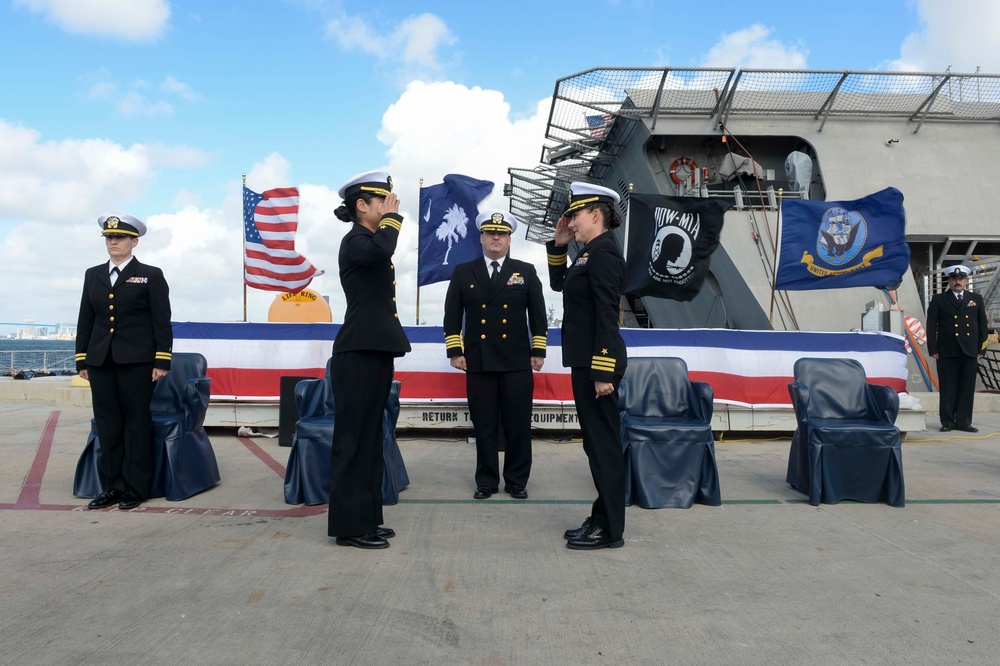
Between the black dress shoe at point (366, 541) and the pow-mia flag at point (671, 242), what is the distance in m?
5.17

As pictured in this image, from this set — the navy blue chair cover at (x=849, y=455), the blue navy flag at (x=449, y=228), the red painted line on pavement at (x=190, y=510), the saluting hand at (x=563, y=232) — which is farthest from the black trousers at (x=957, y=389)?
the red painted line on pavement at (x=190, y=510)

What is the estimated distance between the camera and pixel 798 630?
2.40 metres

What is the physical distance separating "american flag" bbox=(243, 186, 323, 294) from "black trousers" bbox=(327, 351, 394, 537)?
17.2 ft

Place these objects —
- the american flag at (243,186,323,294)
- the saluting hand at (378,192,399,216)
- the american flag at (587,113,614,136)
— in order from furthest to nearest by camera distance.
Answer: the american flag at (587,113,614,136) → the american flag at (243,186,323,294) → the saluting hand at (378,192,399,216)

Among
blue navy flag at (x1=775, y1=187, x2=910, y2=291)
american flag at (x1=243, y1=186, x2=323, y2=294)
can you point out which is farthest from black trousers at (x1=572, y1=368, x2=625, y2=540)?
american flag at (x1=243, y1=186, x2=323, y2=294)

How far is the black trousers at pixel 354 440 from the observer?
344 cm

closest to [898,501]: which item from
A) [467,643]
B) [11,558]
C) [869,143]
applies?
[467,643]

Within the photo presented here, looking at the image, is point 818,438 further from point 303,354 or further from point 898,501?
point 303,354

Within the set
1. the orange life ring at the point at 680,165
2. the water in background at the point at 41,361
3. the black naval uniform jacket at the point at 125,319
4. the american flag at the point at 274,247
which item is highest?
the orange life ring at the point at 680,165

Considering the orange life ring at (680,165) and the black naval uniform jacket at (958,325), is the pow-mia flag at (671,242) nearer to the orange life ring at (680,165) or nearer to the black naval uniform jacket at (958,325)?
the black naval uniform jacket at (958,325)

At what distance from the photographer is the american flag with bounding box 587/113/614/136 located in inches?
668

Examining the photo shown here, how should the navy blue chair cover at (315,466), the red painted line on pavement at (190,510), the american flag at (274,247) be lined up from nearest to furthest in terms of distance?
1. the red painted line on pavement at (190,510)
2. the navy blue chair cover at (315,466)
3. the american flag at (274,247)

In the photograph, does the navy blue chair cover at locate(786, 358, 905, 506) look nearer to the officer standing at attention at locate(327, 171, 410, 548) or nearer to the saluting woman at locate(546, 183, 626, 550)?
the saluting woman at locate(546, 183, 626, 550)

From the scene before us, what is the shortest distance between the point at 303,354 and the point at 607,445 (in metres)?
4.73
